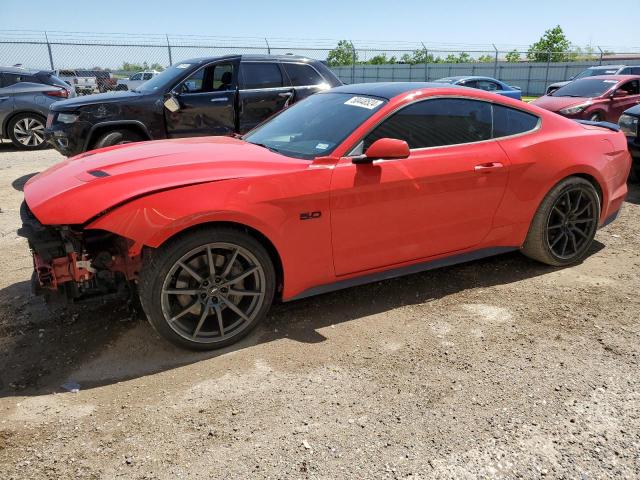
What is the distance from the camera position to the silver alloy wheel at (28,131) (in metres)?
10.9

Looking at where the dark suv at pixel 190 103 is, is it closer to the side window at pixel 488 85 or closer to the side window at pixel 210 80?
the side window at pixel 210 80

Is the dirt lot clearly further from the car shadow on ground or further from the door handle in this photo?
the door handle

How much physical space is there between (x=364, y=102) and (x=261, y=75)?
4.63 meters

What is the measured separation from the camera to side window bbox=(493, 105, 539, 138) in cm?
409

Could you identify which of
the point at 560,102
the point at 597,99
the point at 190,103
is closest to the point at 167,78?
the point at 190,103

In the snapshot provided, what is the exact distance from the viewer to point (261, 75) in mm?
8016

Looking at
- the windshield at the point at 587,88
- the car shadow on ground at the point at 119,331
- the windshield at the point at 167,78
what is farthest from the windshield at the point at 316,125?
the windshield at the point at 587,88

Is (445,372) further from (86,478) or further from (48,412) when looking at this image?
(48,412)

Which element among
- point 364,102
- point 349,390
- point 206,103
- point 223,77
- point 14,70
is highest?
point 14,70

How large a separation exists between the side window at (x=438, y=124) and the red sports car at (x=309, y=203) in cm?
1

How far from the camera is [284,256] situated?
3.30 m

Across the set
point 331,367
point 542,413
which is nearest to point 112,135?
point 331,367

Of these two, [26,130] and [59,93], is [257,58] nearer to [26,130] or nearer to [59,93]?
[59,93]

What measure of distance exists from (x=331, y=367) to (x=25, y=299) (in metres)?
2.43
